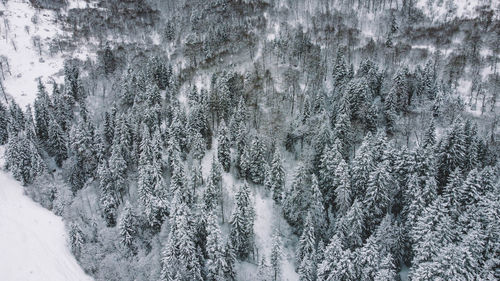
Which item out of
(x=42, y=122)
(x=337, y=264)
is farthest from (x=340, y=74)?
(x=42, y=122)

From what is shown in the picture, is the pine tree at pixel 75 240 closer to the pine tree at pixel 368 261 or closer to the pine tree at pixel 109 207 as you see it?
the pine tree at pixel 109 207

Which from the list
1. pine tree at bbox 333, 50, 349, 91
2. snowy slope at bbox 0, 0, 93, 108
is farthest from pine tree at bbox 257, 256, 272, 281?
snowy slope at bbox 0, 0, 93, 108

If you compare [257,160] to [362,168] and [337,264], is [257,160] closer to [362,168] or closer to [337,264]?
[362,168]

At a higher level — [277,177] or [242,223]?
[277,177]

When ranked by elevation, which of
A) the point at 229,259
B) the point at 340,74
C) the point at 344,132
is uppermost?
the point at 340,74

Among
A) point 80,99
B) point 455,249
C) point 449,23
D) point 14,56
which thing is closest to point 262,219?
point 455,249

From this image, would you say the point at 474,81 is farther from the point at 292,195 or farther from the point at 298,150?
the point at 292,195

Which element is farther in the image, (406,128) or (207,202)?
(406,128)
